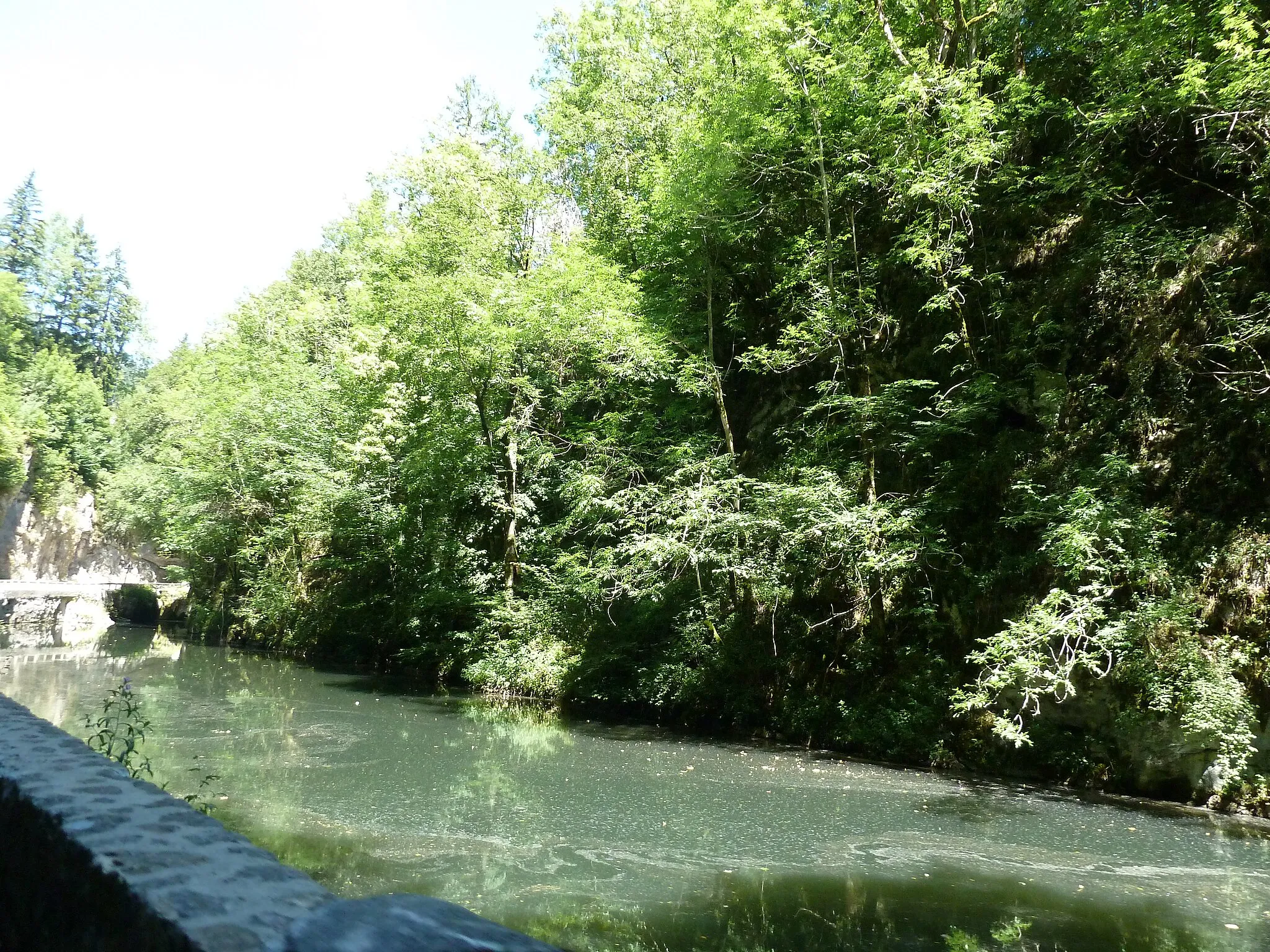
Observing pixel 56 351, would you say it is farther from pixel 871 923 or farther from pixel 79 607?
pixel 871 923

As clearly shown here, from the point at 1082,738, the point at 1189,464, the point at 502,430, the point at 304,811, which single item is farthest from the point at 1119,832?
the point at 502,430

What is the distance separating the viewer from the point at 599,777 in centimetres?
922

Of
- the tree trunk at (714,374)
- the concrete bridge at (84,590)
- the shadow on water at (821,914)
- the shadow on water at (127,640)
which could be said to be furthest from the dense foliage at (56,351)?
the shadow on water at (821,914)

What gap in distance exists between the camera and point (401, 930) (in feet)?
4.48

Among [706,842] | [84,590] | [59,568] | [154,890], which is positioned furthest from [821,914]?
[59,568]

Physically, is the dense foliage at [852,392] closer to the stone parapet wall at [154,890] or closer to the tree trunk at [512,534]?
the tree trunk at [512,534]

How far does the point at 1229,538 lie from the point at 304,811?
934 cm

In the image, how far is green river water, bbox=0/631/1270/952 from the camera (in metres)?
5.22

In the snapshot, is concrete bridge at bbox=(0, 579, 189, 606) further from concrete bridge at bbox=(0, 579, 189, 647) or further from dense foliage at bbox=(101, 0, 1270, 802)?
dense foliage at bbox=(101, 0, 1270, 802)

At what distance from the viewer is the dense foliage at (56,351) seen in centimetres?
3688

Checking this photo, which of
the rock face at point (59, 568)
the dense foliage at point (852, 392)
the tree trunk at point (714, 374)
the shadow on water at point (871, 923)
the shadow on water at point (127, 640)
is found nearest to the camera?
the shadow on water at point (871, 923)

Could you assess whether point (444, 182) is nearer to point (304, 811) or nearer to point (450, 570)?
point (450, 570)

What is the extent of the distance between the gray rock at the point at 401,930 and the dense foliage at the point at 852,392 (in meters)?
8.13

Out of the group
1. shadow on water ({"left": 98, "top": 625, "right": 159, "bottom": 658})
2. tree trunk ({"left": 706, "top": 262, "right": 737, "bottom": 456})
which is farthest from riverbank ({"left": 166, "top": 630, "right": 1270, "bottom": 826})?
shadow on water ({"left": 98, "top": 625, "right": 159, "bottom": 658})
